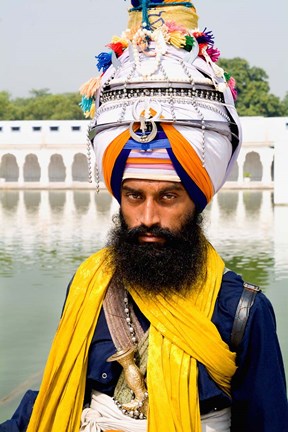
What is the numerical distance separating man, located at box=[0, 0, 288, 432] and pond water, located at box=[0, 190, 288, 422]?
0.89ft

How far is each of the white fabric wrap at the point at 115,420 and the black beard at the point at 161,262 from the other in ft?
0.91

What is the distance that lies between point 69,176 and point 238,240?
19472 mm

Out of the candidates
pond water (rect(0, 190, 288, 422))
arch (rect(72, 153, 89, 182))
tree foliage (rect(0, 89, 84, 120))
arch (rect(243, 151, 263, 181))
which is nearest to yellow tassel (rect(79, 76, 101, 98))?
pond water (rect(0, 190, 288, 422))

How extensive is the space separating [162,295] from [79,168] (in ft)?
114

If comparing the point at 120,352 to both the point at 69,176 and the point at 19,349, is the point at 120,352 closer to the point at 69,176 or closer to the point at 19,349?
the point at 19,349

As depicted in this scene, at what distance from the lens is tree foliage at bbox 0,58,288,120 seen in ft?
138

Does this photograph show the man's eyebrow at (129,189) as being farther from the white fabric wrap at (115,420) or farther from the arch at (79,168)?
the arch at (79,168)

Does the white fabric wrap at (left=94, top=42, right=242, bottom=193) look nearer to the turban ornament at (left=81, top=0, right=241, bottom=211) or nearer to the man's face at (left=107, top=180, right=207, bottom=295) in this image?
the turban ornament at (left=81, top=0, right=241, bottom=211)

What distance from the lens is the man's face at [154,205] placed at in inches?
66.7

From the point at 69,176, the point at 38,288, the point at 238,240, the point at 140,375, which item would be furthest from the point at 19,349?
the point at 69,176

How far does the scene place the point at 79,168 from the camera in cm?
3619

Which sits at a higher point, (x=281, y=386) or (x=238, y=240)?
(x=281, y=386)

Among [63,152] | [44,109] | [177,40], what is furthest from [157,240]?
[44,109]

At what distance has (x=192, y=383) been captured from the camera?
1599 mm
